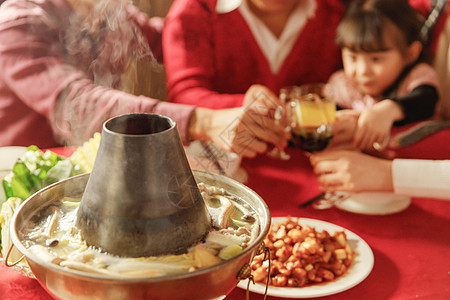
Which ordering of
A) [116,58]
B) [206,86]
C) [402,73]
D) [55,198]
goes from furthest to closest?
1. [402,73]
2. [206,86]
3. [116,58]
4. [55,198]

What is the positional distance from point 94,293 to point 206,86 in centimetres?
214

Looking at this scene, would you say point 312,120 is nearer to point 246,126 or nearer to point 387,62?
point 246,126

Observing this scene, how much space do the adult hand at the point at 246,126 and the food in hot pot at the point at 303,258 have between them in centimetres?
65

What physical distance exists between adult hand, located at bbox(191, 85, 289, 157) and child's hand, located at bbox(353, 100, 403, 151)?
525 mm

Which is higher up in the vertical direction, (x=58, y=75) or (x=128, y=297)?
(x=128, y=297)

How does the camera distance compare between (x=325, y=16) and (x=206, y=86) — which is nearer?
(x=206, y=86)

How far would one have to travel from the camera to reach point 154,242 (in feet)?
3.07

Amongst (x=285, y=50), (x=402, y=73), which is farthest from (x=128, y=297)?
(x=402, y=73)

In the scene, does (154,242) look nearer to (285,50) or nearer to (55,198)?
(55,198)

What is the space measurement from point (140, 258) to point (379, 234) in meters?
0.94

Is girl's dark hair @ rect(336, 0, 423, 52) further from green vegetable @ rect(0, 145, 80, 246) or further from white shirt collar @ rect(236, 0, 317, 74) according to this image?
green vegetable @ rect(0, 145, 80, 246)

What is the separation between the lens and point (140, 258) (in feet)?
3.01

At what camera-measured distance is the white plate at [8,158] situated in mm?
1545

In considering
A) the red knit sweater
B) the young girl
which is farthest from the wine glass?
the young girl
